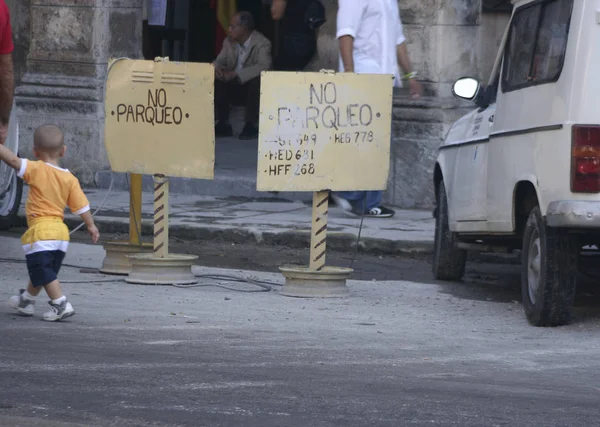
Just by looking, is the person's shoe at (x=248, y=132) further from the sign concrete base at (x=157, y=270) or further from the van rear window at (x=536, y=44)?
the van rear window at (x=536, y=44)

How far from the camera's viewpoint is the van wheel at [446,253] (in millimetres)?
10547

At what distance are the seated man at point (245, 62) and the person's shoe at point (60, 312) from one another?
399 inches

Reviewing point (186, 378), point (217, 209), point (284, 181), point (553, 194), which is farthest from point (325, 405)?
point (217, 209)

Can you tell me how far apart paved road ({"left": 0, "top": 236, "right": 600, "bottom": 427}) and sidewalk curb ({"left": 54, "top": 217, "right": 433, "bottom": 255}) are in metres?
2.02

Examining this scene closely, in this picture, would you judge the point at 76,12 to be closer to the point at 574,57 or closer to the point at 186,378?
the point at 574,57

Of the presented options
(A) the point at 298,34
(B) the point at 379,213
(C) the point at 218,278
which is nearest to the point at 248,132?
(A) the point at 298,34

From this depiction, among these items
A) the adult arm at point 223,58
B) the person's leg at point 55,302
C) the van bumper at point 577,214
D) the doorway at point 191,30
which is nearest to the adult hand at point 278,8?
the adult arm at point 223,58

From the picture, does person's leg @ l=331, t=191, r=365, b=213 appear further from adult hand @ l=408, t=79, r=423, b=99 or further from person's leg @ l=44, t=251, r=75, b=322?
person's leg @ l=44, t=251, r=75, b=322

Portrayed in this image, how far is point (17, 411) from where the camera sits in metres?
5.59

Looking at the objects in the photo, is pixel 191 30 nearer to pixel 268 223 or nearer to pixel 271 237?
pixel 268 223

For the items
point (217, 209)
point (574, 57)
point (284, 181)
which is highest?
point (574, 57)

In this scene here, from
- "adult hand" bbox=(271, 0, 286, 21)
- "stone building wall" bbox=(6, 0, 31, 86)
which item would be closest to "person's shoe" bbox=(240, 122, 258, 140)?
"adult hand" bbox=(271, 0, 286, 21)

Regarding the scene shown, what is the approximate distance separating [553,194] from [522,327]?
865 millimetres

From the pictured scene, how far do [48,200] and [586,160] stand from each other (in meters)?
2.99
